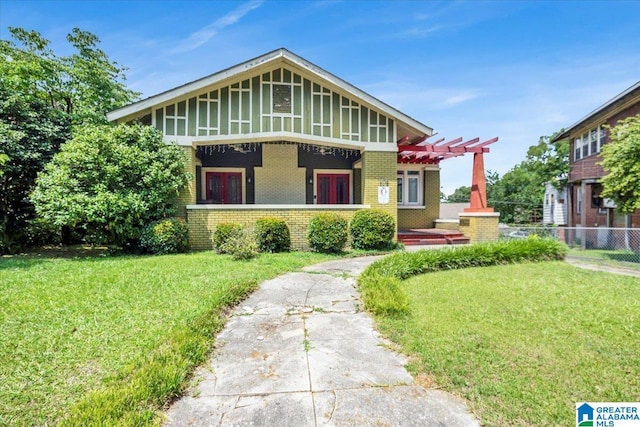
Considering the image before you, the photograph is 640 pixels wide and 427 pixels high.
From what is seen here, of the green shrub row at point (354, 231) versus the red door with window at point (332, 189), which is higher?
the red door with window at point (332, 189)

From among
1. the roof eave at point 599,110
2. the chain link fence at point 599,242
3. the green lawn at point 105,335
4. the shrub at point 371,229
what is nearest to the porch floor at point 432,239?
the chain link fence at point 599,242

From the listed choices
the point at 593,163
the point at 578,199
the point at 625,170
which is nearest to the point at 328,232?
the point at 625,170

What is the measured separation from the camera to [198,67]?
13195 millimetres

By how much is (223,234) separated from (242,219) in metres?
1.00

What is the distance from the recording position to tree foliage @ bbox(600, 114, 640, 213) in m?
9.87

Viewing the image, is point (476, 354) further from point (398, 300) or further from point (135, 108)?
point (135, 108)

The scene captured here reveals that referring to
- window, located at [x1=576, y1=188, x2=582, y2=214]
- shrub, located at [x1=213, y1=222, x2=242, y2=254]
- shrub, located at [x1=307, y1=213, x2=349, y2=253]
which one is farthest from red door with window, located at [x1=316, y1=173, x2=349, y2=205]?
window, located at [x1=576, y1=188, x2=582, y2=214]

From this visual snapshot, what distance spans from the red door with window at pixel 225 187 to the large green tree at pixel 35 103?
5.02 metres

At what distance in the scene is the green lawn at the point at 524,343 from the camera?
101 inches

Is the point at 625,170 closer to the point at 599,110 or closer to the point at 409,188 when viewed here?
the point at 599,110

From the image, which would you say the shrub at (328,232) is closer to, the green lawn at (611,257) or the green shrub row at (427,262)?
the green shrub row at (427,262)

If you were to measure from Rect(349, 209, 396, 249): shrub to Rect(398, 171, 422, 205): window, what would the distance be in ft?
17.3

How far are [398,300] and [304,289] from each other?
1.80 meters

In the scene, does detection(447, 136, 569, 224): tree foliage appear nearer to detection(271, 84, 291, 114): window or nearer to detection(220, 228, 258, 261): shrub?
detection(271, 84, 291, 114): window
